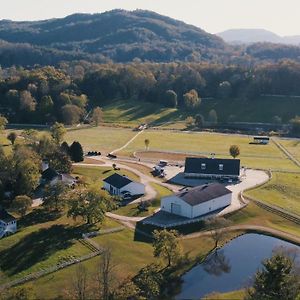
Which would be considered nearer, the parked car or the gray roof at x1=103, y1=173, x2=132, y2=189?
the parked car

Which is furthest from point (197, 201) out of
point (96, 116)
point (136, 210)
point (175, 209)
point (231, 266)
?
point (96, 116)

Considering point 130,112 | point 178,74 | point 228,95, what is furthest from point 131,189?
point 178,74

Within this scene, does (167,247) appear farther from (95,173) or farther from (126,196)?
(95,173)

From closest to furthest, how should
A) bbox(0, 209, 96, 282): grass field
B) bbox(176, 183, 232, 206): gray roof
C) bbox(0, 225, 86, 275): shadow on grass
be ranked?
bbox(0, 209, 96, 282): grass field, bbox(0, 225, 86, 275): shadow on grass, bbox(176, 183, 232, 206): gray roof

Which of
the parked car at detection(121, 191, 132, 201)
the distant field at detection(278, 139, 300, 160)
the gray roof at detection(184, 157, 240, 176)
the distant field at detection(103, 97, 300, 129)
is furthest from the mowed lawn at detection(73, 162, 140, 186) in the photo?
the distant field at detection(103, 97, 300, 129)

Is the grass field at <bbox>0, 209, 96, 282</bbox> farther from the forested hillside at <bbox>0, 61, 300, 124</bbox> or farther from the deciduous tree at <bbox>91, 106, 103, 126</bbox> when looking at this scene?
the forested hillside at <bbox>0, 61, 300, 124</bbox>

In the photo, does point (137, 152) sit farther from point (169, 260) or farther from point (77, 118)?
point (169, 260)

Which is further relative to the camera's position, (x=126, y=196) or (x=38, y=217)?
(x=126, y=196)
